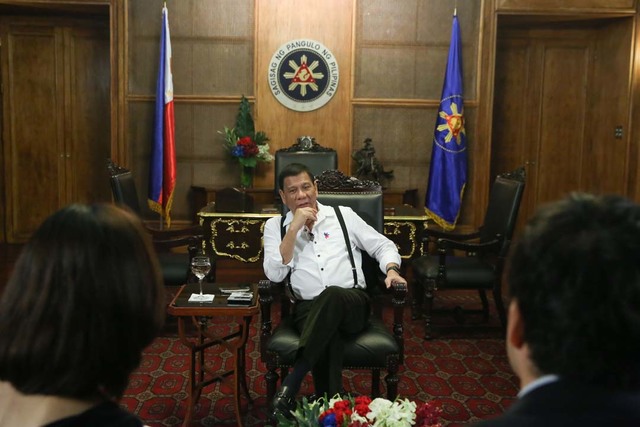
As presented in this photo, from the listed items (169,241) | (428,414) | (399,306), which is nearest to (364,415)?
(428,414)

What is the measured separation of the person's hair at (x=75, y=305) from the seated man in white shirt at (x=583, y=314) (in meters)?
0.52

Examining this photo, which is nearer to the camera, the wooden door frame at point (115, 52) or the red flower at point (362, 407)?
the red flower at point (362, 407)

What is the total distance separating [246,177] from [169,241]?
6.51 ft

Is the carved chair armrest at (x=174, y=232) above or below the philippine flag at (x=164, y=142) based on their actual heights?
below

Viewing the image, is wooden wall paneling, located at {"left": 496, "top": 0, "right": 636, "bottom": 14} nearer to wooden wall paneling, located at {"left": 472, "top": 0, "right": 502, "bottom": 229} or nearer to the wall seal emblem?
wooden wall paneling, located at {"left": 472, "top": 0, "right": 502, "bottom": 229}

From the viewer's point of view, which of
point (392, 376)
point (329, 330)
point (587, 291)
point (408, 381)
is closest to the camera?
point (587, 291)

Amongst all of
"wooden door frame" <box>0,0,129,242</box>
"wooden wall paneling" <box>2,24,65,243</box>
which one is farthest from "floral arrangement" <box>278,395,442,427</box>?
"wooden wall paneling" <box>2,24,65,243</box>

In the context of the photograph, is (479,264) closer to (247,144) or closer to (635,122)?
(247,144)

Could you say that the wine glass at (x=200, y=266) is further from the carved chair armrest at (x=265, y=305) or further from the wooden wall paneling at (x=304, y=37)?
the wooden wall paneling at (x=304, y=37)

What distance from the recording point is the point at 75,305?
0.97m

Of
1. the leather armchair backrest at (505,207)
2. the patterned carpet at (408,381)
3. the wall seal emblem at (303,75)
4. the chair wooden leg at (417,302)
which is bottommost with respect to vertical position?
the patterned carpet at (408,381)

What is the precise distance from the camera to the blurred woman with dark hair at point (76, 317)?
968mm

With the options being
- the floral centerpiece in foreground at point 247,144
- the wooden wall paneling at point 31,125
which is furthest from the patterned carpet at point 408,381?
the wooden wall paneling at point 31,125

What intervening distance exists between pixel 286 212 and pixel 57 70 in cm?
447
